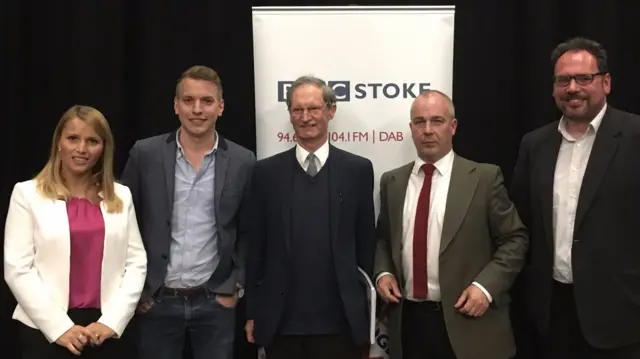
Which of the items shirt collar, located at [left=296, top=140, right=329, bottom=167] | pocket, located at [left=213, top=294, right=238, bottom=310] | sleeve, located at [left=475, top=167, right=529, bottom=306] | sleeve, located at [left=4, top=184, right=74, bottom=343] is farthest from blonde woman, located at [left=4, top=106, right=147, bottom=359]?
sleeve, located at [left=475, top=167, right=529, bottom=306]

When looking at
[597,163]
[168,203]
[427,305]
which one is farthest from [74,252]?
[597,163]

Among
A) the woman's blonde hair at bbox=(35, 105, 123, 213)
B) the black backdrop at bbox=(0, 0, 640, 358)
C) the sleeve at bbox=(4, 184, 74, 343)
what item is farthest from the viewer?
the black backdrop at bbox=(0, 0, 640, 358)

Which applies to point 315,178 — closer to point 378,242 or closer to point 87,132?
point 378,242

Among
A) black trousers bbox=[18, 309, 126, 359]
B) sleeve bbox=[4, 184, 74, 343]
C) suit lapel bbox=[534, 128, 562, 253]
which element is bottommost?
black trousers bbox=[18, 309, 126, 359]

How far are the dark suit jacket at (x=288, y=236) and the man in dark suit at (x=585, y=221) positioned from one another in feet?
2.25

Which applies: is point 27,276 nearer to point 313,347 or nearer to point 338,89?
point 313,347

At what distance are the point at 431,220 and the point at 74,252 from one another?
1.33 meters

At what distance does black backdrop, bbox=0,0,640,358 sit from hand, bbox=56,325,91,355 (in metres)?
1.32

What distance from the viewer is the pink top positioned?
7.40 ft

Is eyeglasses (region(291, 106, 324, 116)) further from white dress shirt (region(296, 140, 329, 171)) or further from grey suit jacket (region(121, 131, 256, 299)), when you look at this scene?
grey suit jacket (region(121, 131, 256, 299))

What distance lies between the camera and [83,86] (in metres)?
3.30

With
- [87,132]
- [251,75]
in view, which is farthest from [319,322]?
[251,75]

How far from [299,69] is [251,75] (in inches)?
16.3

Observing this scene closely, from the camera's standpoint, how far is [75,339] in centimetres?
221
